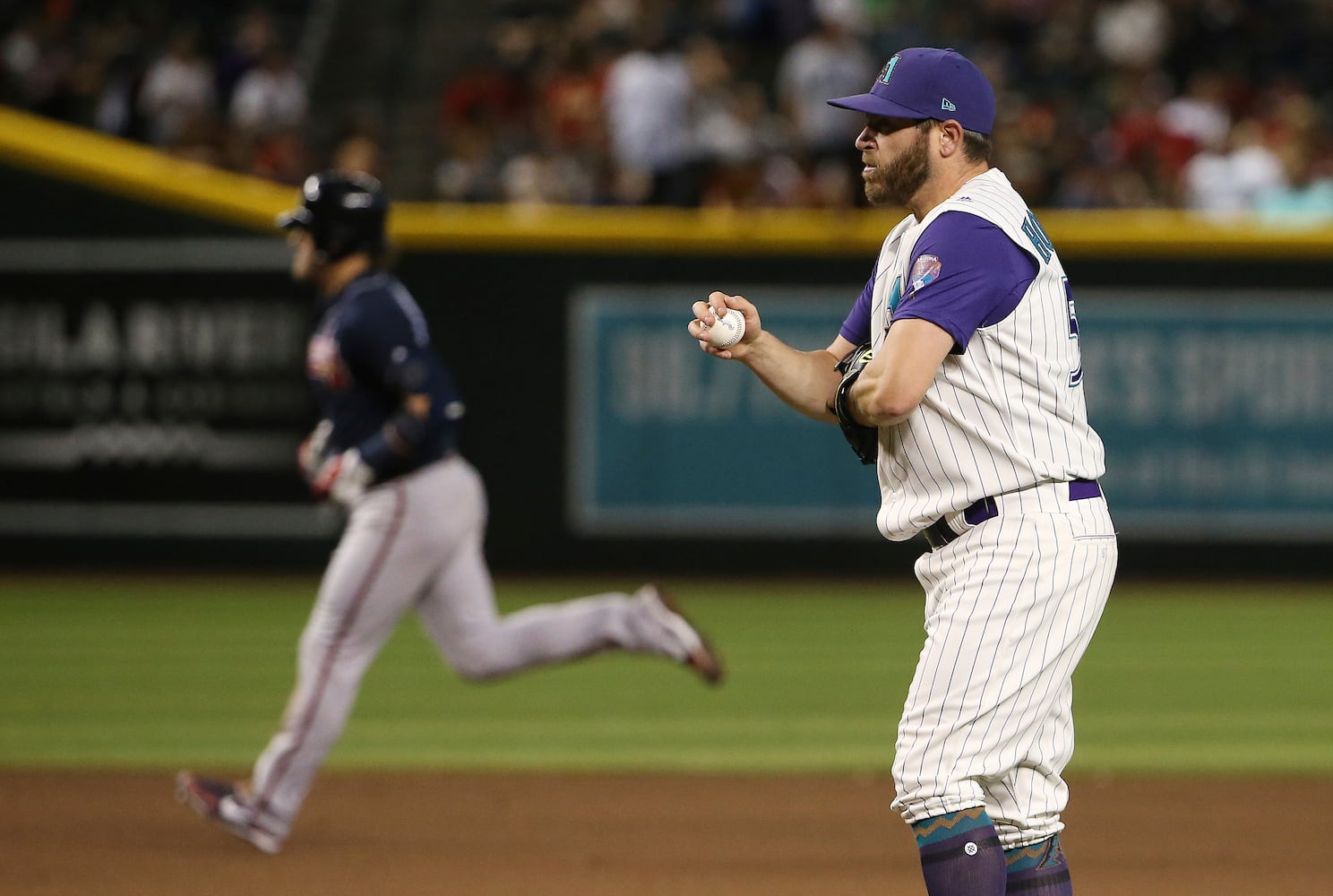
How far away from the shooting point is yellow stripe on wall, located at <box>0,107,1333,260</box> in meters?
14.3

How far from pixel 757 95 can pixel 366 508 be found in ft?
33.7

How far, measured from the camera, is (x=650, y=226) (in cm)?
1450

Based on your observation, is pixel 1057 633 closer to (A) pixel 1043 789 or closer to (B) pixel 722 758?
(A) pixel 1043 789

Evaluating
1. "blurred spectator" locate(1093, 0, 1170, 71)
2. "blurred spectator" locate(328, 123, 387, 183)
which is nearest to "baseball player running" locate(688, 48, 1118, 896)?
"blurred spectator" locate(328, 123, 387, 183)

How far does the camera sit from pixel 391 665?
11.3 m

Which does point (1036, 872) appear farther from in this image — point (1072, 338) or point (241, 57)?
point (241, 57)

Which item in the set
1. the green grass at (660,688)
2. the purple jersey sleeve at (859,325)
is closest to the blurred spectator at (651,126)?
the green grass at (660,688)

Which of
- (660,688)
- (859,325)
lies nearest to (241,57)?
(660,688)

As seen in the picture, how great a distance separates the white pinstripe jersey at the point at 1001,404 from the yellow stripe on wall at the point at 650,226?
9.97 m

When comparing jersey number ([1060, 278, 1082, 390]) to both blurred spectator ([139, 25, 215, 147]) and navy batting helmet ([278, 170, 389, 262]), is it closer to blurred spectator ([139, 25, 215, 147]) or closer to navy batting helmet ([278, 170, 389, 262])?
navy batting helmet ([278, 170, 389, 262])

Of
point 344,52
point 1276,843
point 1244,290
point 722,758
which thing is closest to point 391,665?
point 722,758

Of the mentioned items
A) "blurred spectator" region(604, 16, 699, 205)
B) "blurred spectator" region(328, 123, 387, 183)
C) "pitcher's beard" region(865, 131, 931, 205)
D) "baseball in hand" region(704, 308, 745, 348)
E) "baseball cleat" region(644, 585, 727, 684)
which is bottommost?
"baseball cleat" region(644, 585, 727, 684)

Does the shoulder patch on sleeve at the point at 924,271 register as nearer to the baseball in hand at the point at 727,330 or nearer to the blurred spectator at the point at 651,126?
the baseball in hand at the point at 727,330

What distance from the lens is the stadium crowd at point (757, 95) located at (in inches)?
608
